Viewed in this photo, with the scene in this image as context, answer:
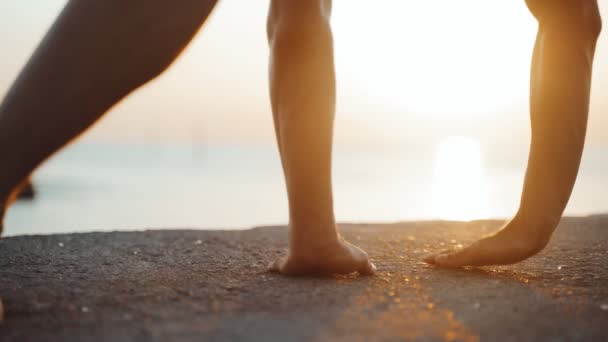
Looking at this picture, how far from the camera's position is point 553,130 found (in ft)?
5.29

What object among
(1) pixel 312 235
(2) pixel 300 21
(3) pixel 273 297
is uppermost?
(2) pixel 300 21

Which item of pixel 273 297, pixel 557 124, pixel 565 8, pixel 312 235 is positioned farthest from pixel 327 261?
pixel 565 8

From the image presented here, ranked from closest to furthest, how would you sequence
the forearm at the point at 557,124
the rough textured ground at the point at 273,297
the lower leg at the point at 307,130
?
the rough textured ground at the point at 273,297 → the lower leg at the point at 307,130 → the forearm at the point at 557,124

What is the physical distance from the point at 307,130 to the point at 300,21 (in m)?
0.29

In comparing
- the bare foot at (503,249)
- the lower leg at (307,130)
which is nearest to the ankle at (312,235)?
the lower leg at (307,130)

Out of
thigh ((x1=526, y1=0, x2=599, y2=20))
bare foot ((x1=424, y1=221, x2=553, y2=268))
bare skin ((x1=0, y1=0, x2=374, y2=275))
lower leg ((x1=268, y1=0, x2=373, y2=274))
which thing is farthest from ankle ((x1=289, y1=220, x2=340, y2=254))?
thigh ((x1=526, y1=0, x2=599, y2=20))

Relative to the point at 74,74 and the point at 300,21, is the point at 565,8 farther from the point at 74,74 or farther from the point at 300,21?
the point at 74,74

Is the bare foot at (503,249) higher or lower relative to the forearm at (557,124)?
lower

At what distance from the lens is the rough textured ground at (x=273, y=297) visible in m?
1.06

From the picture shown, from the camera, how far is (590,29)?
1.66 metres

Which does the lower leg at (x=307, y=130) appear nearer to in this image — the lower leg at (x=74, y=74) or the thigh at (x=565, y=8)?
the lower leg at (x=74, y=74)

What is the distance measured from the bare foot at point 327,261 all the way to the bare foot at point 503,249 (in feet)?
0.96

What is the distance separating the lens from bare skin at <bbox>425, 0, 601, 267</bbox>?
1.61m

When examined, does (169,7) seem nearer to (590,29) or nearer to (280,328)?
(280,328)
